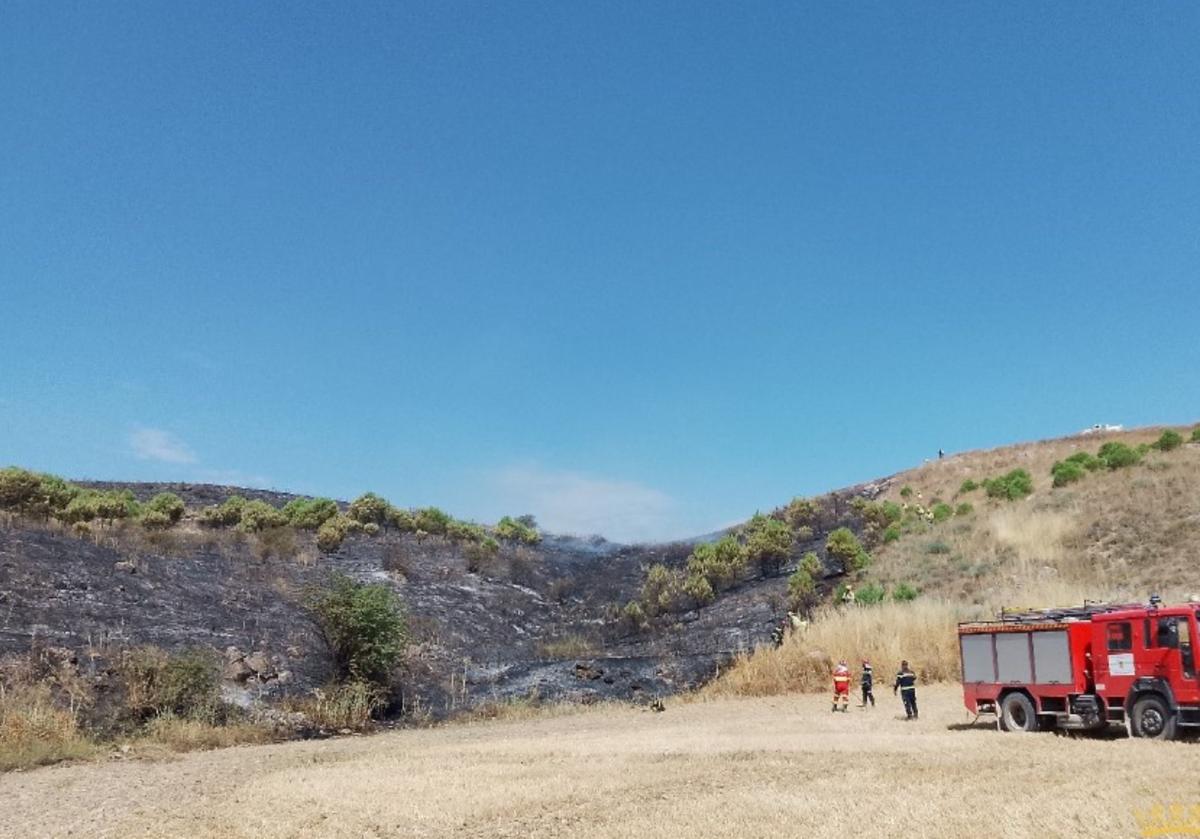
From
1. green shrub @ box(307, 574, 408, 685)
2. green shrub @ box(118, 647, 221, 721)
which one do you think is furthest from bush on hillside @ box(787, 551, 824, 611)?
green shrub @ box(118, 647, 221, 721)

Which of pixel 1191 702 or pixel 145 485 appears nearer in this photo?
pixel 1191 702

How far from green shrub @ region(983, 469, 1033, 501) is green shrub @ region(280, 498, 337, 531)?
36.2 meters

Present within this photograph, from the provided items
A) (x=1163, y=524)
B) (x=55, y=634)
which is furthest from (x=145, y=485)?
(x=1163, y=524)

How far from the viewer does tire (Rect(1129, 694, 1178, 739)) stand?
1478 centimetres

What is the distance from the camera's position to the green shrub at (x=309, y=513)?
47.6m

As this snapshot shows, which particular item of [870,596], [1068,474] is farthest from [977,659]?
[1068,474]

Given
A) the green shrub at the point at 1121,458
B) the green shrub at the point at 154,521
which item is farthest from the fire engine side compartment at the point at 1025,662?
the green shrub at the point at 154,521

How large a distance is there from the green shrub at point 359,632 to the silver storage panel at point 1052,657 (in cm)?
1691

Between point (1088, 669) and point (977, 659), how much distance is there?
2.33 m

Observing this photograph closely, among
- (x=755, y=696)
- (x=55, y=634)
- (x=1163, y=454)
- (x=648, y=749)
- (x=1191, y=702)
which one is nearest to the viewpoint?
(x=1191, y=702)

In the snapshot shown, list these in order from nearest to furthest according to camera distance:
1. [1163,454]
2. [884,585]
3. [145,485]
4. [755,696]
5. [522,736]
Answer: [522,736] < [755,696] < [884,585] < [1163,454] < [145,485]

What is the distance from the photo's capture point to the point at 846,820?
31.8 feet

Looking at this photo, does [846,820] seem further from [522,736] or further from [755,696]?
→ [755,696]

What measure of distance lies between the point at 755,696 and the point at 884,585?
12529mm
